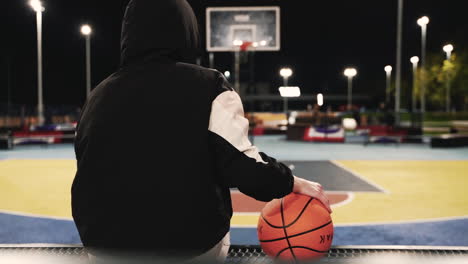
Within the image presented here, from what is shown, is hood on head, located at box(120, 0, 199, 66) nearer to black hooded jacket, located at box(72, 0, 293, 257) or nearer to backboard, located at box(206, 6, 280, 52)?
black hooded jacket, located at box(72, 0, 293, 257)

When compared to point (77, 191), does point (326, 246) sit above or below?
below

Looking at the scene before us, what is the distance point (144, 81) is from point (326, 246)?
57.9 inches

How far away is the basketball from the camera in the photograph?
2.73 metres

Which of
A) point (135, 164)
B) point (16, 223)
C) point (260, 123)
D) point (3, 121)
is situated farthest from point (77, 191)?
point (260, 123)

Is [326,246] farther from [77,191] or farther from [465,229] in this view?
[465,229]

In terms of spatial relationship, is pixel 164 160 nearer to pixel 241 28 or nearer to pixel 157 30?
pixel 157 30

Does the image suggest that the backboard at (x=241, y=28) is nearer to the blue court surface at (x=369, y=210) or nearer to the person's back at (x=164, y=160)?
the blue court surface at (x=369, y=210)

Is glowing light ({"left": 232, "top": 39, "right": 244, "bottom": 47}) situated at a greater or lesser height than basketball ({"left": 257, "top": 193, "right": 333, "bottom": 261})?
greater

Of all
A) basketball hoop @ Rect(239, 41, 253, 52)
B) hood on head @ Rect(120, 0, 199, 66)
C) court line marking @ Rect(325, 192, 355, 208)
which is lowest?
court line marking @ Rect(325, 192, 355, 208)

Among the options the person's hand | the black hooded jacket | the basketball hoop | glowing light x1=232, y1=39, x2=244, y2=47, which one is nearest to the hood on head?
the black hooded jacket

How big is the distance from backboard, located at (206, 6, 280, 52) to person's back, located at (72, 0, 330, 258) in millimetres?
21500

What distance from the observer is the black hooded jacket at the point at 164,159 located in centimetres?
170

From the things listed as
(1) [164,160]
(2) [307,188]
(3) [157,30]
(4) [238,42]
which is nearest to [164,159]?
(1) [164,160]

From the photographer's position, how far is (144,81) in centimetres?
178
